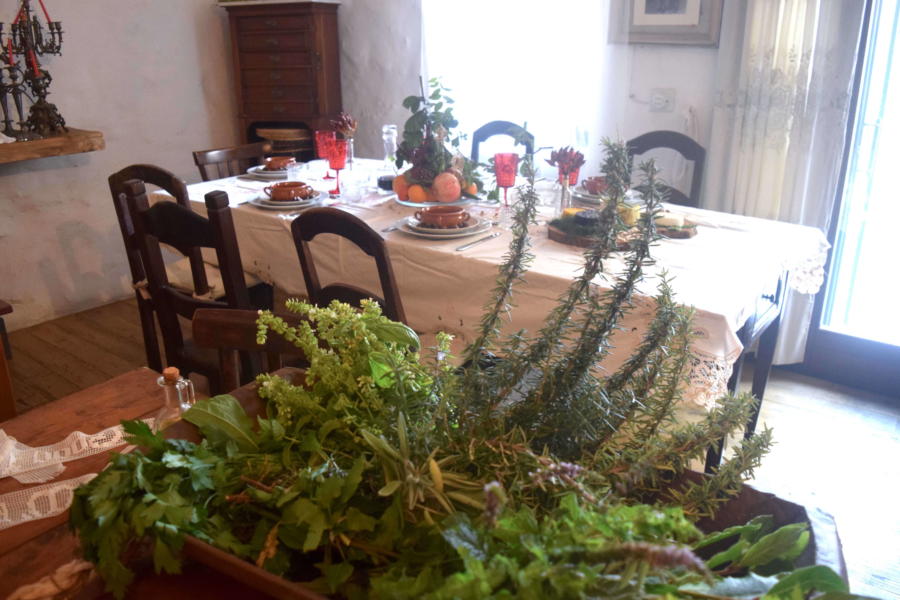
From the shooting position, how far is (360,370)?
65 cm

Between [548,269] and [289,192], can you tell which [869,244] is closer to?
[548,269]

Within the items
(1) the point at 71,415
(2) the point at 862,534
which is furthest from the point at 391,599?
(2) the point at 862,534

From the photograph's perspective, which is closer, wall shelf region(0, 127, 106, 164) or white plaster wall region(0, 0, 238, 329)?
wall shelf region(0, 127, 106, 164)

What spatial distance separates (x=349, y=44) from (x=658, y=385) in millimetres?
3783

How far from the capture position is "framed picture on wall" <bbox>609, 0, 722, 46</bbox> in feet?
9.20

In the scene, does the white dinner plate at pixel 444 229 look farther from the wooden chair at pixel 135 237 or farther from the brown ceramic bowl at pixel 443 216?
the wooden chair at pixel 135 237

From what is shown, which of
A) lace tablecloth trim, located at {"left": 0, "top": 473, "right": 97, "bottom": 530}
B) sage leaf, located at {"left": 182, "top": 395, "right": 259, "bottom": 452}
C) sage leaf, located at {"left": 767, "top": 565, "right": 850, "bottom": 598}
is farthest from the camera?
lace tablecloth trim, located at {"left": 0, "top": 473, "right": 97, "bottom": 530}

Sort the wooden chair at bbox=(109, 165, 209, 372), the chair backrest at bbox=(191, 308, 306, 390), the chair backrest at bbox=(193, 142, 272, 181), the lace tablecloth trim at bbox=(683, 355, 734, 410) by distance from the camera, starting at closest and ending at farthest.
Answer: the chair backrest at bbox=(191, 308, 306, 390)
the lace tablecloth trim at bbox=(683, 355, 734, 410)
the wooden chair at bbox=(109, 165, 209, 372)
the chair backrest at bbox=(193, 142, 272, 181)

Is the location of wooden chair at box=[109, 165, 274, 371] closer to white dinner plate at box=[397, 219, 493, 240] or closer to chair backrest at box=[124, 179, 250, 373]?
chair backrest at box=[124, 179, 250, 373]

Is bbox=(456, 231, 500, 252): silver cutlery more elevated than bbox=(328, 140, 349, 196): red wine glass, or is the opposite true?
bbox=(328, 140, 349, 196): red wine glass

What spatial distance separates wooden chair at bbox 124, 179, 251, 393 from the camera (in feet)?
6.02

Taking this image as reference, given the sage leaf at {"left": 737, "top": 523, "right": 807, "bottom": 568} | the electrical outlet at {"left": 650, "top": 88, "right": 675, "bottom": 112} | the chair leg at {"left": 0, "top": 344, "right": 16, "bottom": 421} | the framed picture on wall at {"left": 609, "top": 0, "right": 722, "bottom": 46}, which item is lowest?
the chair leg at {"left": 0, "top": 344, "right": 16, "bottom": 421}

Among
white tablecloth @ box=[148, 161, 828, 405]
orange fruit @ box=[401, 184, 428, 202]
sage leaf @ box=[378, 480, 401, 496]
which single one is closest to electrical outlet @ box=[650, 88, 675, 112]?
white tablecloth @ box=[148, 161, 828, 405]

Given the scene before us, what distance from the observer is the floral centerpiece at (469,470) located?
46 centimetres
